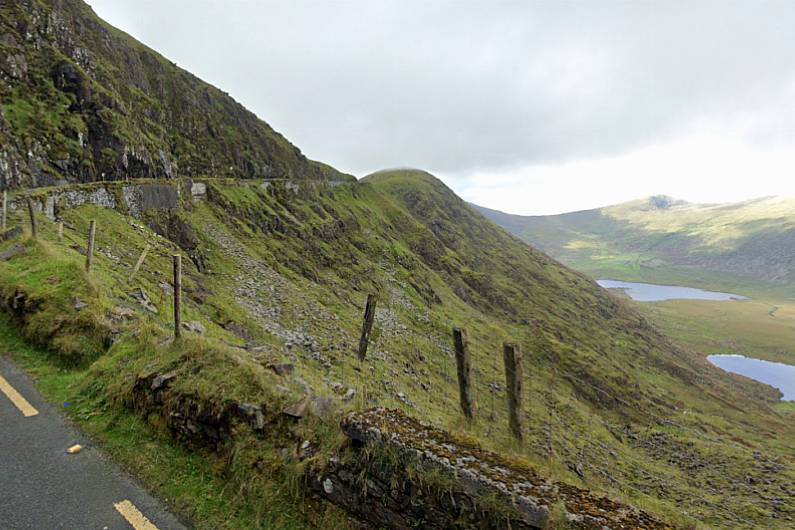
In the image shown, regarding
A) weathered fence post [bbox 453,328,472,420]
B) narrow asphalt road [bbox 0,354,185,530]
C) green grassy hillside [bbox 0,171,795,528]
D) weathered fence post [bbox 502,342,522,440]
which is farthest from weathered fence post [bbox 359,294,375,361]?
narrow asphalt road [bbox 0,354,185,530]

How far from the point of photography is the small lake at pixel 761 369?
4503 inches

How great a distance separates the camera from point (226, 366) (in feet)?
29.5

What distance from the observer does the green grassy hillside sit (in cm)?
892

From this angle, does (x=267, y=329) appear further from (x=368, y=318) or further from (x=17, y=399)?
(x=17, y=399)

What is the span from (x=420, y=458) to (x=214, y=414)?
468 centimetres

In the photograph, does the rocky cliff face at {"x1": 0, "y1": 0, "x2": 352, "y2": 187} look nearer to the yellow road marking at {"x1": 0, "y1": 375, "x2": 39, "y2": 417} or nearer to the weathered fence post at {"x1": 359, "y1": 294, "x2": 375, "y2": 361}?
the yellow road marking at {"x1": 0, "y1": 375, "x2": 39, "y2": 417}

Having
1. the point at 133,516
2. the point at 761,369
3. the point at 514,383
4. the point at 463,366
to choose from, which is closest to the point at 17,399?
the point at 133,516

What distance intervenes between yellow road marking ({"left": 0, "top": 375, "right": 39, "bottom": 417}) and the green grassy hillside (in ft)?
2.43

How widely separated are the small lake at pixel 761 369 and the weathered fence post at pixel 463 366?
150 meters

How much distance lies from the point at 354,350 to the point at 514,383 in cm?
2612

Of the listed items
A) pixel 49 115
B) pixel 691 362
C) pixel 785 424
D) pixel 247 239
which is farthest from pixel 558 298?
pixel 49 115

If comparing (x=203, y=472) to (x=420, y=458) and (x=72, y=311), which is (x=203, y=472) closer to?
(x=420, y=458)

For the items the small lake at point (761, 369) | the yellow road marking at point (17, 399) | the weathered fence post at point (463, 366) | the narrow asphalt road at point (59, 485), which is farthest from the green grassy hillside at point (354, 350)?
the small lake at point (761, 369)

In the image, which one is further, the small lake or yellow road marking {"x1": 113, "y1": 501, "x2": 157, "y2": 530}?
the small lake
